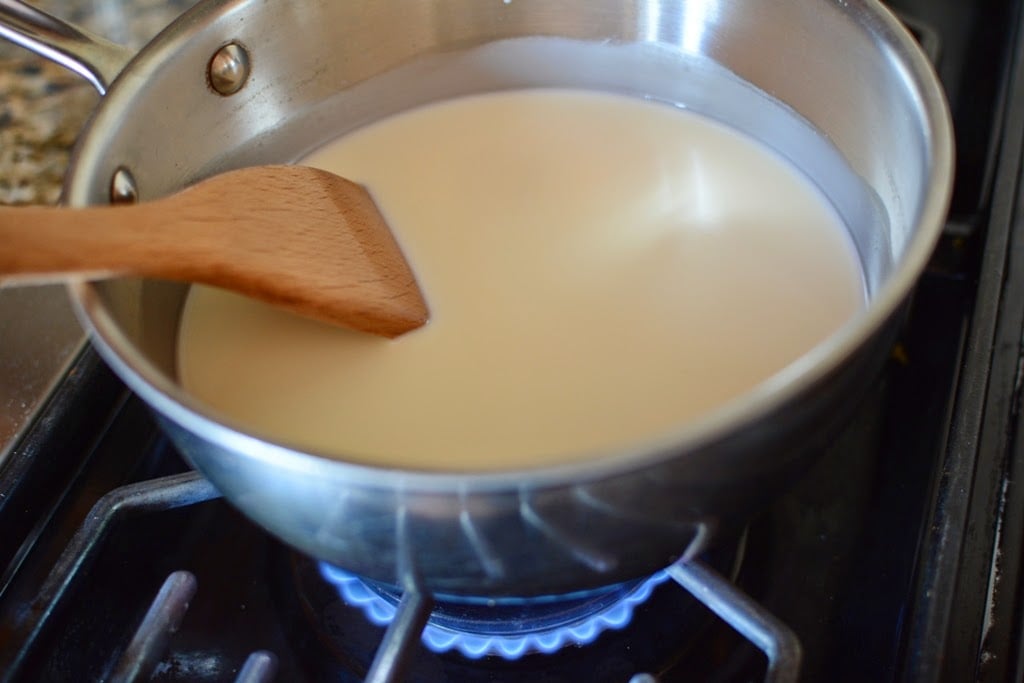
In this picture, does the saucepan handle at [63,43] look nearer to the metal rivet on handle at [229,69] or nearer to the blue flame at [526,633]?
the metal rivet on handle at [229,69]

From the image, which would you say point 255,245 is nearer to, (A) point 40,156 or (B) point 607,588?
(B) point 607,588

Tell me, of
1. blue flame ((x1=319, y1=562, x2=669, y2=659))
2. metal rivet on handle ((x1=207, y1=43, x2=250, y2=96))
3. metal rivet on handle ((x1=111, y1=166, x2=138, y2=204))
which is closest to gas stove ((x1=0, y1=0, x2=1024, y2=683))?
blue flame ((x1=319, y1=562, x2=669, y2=659))

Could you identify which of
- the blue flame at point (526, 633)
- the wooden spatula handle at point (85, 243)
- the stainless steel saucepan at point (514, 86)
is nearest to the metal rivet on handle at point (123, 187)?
the stainless steel saucepan at point (514, 86)

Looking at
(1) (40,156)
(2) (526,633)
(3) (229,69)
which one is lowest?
(2) (526,633)

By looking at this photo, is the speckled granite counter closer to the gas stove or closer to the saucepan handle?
the gas stove

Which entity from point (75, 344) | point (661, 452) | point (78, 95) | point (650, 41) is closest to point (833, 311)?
point (650, 41)

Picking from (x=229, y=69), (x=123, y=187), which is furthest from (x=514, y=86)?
(x=123, y=187)

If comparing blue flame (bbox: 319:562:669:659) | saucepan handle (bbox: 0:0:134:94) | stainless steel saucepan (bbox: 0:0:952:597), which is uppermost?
saucepan handle (bbox: 0:0:134:94)
